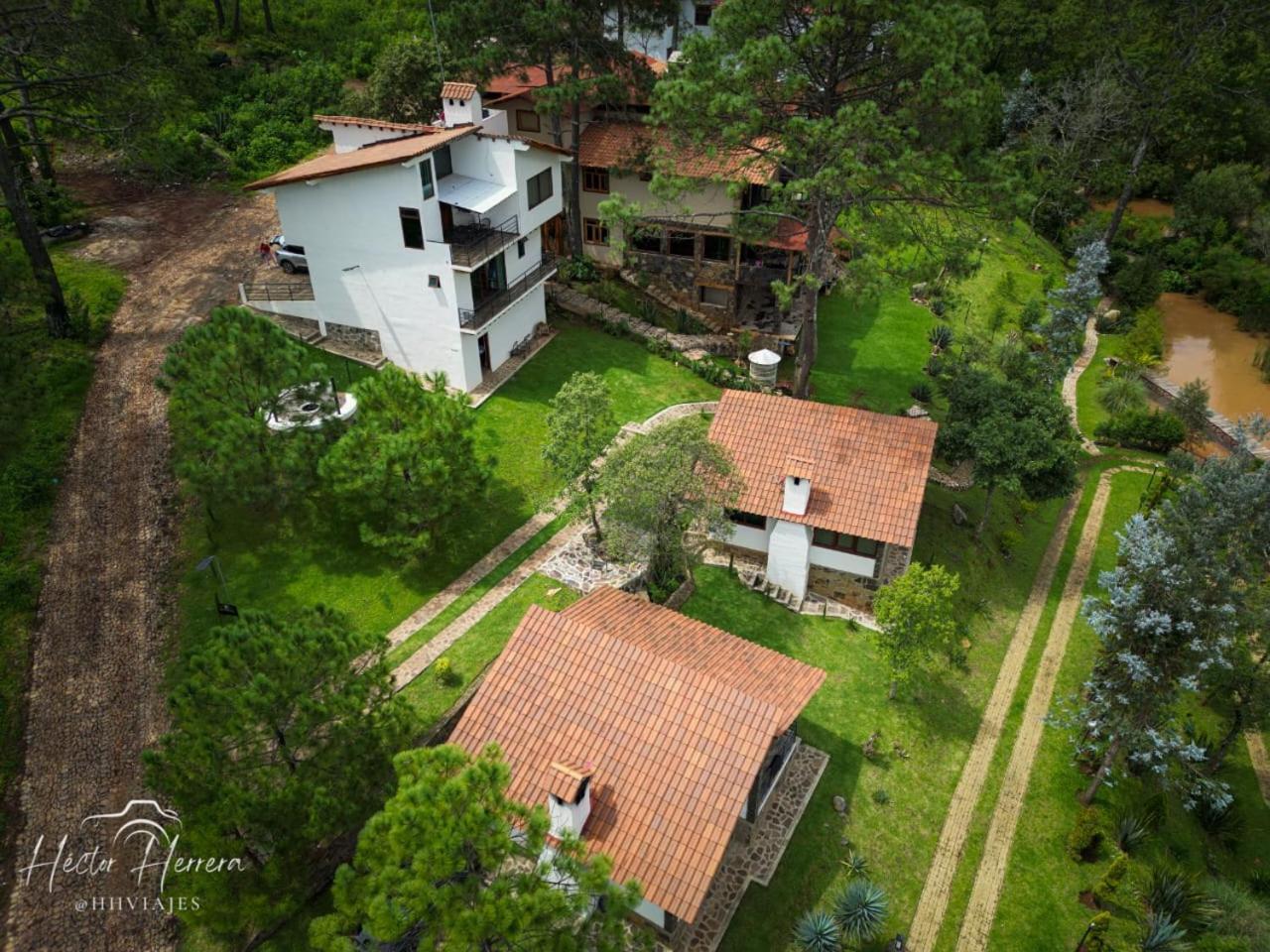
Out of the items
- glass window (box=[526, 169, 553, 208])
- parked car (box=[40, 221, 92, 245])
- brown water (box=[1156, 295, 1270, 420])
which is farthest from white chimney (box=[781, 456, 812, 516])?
parked car (box=[40, 221, 92, 245])

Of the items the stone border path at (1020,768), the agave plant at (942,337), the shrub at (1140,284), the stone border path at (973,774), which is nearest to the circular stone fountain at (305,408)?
the stone border path at (973,774)

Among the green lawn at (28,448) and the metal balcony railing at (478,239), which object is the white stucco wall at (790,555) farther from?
the green lawn at (28,448)

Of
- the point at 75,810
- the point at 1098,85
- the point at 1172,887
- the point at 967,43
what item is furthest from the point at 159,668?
the point at 1098,85

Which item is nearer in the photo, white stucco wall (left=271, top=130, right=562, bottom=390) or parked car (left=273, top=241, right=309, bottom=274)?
white stucco wall (left=271, top=130, right=562, bottom=390)

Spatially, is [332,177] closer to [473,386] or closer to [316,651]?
[473,386]

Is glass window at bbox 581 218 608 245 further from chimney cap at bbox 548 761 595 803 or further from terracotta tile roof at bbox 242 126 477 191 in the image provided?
chimney cap at bbox 548 761 595 803

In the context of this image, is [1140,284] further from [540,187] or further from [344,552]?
[344,552]
